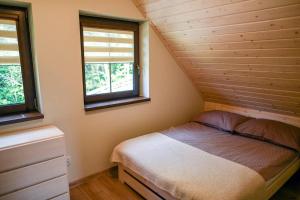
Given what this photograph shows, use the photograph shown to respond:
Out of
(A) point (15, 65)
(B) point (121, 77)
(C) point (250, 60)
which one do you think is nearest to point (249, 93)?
(C) point (250, 60)

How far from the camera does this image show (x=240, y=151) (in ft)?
7.04

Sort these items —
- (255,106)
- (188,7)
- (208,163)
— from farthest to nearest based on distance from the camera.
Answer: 1. (255,106)
2. (188,7)
3. (208,163)

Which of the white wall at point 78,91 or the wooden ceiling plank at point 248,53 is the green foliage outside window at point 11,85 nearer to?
the white wall at point 78,91

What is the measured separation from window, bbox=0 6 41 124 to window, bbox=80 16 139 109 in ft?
1.78

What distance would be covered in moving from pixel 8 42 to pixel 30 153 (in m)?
1.01

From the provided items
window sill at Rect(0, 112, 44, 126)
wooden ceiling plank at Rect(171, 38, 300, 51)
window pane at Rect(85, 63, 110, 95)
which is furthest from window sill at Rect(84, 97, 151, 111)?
wooden ceiling plank at Rect(171, 38, 300, 51)

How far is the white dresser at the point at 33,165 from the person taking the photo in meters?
1.57

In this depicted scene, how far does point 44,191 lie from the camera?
1772mm

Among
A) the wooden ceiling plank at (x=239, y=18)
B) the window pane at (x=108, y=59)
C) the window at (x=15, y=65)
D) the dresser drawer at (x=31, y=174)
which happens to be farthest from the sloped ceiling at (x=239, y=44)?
the dresser drawer at (x=31, y=174)

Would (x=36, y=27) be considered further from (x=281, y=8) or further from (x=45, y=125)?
(x=281, y=8)

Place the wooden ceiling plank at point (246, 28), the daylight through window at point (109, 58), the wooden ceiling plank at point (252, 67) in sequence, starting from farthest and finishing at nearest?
the daylight through window at point (109, 58) < the wooden ceiling plank at point (252, 67) < the wooden ceiling plank at point (246, 28)

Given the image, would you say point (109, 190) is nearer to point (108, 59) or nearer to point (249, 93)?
point (108, 59)

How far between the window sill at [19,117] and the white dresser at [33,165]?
0.35 ft

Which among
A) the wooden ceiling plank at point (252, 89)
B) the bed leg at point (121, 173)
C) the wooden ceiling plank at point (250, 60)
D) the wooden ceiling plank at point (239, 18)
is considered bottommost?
the bed leg at point (121, 173)
